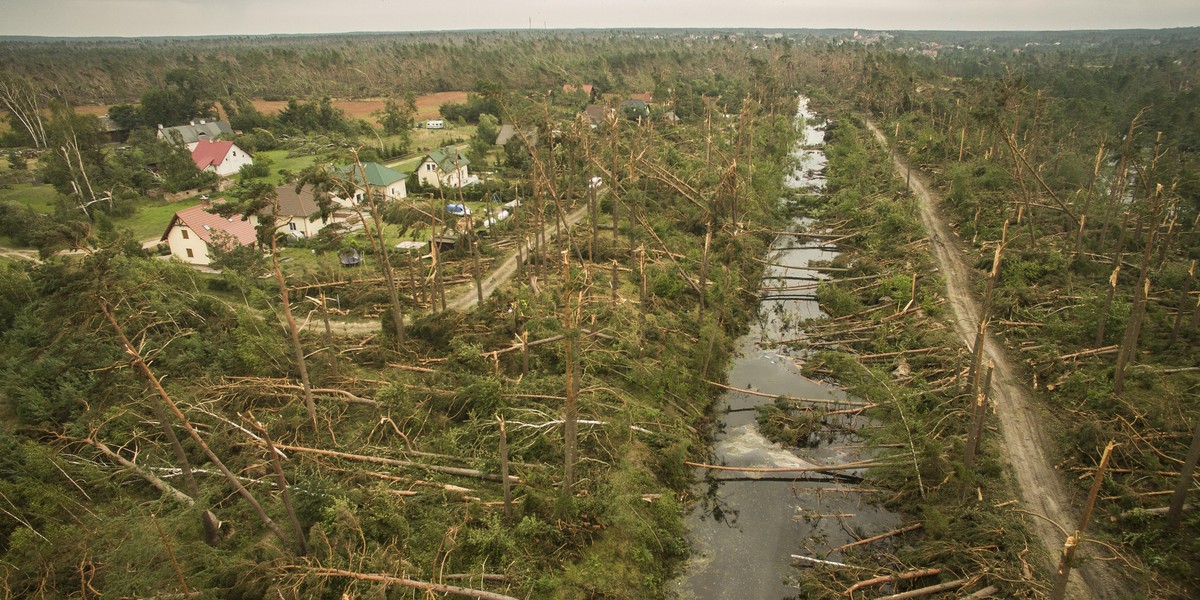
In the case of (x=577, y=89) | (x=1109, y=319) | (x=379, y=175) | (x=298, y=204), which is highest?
(x=577, y=89)

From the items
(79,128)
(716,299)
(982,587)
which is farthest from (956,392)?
(79,128)

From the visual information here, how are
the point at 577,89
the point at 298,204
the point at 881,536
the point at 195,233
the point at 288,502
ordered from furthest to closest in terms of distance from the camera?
the point at 577,89, the point at 298,204, the point at 195,233, the point at 881,536, the point at 288,502

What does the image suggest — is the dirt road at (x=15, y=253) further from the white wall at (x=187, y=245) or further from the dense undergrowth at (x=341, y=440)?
the dense undergrowth at (x=341, y=440)

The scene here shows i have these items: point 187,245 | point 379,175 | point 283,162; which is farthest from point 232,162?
point 187,245

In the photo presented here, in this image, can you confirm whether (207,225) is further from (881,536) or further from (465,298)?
(881,536)

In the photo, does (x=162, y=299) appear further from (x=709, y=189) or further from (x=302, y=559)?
(x=709, y=189)

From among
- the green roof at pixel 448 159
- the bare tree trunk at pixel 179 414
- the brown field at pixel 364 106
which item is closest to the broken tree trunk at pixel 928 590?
the bare tree trunk at pixel 179 414

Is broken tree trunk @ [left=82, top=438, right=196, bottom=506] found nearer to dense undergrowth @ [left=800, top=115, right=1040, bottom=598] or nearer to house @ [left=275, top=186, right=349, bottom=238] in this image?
dense undergrowth @ [left=800, top=115, right=1040, bottom=598]
